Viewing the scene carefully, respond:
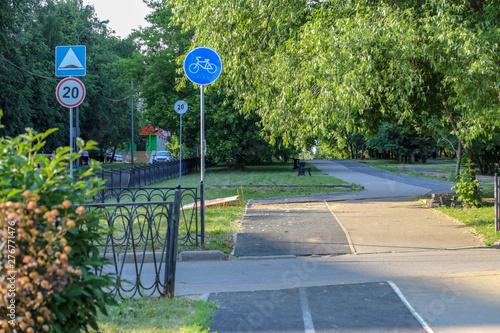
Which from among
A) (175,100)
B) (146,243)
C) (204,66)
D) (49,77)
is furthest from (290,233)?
(49,77)

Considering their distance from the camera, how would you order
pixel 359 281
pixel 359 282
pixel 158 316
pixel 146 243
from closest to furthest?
pixel 158 316
pixel 146 243
pixel 359 282
pixel 359 281

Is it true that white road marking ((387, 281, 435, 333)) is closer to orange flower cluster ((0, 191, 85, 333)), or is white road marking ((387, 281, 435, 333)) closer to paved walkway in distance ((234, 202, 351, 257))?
paved walkway in distance ((234, 202, 351, 257))

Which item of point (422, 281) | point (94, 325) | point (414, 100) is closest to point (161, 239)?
point (422, 281)

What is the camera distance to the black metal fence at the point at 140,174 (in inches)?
773

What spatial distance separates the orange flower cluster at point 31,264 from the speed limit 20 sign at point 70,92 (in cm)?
818

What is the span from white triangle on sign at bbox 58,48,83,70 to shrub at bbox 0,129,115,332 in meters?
8.19

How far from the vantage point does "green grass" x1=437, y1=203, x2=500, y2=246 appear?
386 inches

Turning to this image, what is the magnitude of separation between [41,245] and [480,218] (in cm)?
1155

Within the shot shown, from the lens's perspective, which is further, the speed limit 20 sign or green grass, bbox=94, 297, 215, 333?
the speed limit 20 sign

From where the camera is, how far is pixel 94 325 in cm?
324

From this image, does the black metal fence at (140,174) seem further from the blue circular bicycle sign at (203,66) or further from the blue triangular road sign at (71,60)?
the blue circular bicycle sign at (203,66)

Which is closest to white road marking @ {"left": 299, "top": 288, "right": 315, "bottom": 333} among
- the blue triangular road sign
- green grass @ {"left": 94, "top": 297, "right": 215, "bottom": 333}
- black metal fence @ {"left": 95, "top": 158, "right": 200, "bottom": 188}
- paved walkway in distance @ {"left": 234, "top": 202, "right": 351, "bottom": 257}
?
green grass @ {"left": 94, "top": 297, "right": 215, "bottom": 333}

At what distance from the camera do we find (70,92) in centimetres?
1048

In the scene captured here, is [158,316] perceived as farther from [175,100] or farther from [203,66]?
[175,100]
